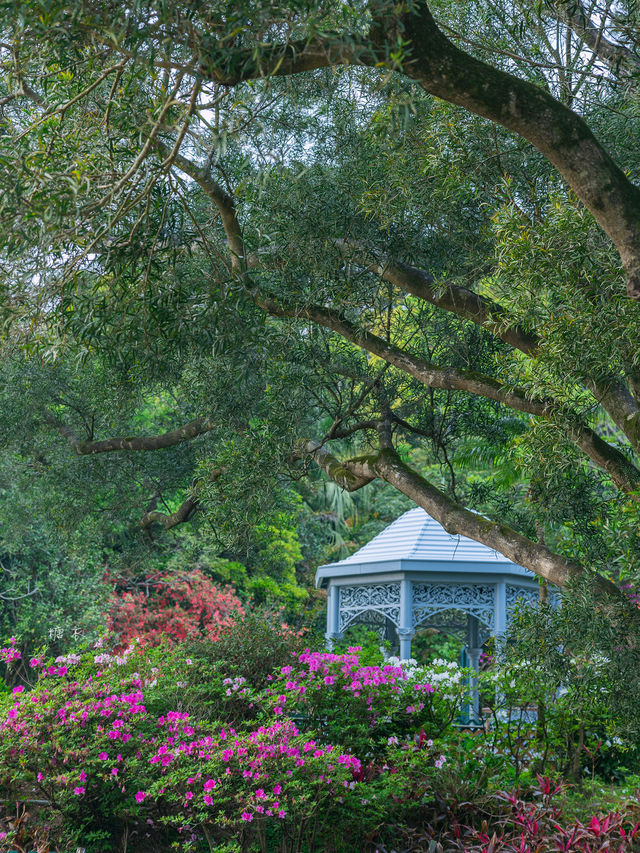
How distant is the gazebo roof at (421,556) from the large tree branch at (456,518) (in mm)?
3082

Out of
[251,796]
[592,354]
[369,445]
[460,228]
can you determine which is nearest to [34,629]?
[369,445]

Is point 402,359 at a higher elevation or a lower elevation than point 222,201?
lower

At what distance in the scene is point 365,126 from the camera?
5.80 m

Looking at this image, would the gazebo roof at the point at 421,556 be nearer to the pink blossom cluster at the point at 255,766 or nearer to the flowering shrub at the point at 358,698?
the flowering shrub at the point at 358,698

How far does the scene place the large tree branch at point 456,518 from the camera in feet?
16.5

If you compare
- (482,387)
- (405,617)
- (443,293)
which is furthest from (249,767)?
(405,617)

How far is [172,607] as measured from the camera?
1567 centimetres

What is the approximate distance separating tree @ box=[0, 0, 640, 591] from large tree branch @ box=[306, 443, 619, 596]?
22mm

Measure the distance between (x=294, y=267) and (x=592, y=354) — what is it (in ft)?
7.97

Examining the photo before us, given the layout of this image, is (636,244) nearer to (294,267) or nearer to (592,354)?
(592,354)

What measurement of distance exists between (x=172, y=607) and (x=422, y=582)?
664 cm

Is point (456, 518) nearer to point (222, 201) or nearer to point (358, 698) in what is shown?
point (358, 698)

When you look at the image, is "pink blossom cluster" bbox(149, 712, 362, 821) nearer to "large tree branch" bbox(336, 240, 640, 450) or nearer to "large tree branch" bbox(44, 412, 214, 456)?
"large tree branch" bbox(336, 240, 640, 450)

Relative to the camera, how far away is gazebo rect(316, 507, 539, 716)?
10688mm
